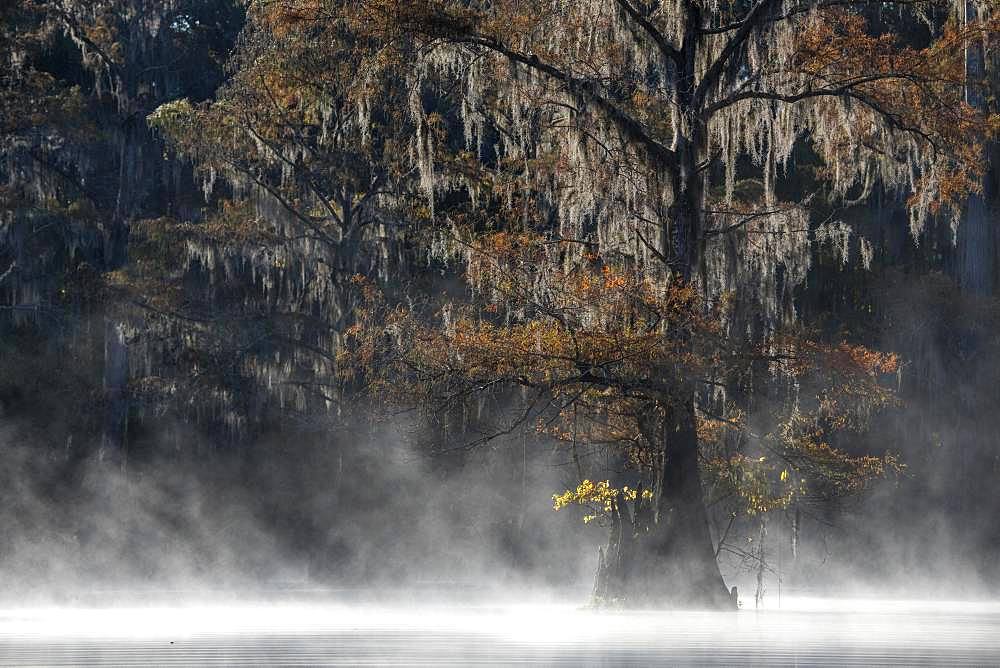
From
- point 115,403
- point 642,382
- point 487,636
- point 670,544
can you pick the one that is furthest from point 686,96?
point 115,403

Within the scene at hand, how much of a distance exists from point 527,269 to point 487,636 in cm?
757

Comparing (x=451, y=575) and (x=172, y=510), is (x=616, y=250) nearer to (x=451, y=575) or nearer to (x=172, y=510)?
(x=451, y=575)

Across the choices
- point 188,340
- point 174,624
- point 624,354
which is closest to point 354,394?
point 188,340

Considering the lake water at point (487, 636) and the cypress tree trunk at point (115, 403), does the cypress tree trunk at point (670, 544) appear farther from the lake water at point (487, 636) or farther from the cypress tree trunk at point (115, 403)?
the cypress tree trunk at point (115, 403)

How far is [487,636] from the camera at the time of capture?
13977mm

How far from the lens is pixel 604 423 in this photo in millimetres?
21578

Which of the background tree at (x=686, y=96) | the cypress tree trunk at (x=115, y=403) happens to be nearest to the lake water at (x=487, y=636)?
the background tree at (x=686, y=96)

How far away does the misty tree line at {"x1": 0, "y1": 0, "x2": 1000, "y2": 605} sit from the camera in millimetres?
20172

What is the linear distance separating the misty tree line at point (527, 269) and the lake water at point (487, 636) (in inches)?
82.4

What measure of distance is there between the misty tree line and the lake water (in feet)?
6.87

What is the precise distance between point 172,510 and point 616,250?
43.4 feet

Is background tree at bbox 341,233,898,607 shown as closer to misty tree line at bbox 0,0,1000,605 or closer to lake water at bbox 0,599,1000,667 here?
misty tree line at bbox 0,0,1000,605

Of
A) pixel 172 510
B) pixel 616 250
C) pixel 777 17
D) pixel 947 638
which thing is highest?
pixel 777 17

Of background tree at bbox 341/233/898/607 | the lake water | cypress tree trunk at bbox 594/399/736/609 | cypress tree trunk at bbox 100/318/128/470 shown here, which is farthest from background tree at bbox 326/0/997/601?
cypress tree trunk at bbox 100/318/128/470
